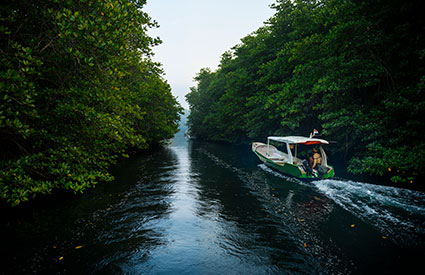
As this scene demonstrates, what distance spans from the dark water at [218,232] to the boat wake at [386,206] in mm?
39

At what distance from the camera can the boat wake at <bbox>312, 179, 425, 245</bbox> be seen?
6695 mm

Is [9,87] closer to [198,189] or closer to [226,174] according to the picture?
[198,189]

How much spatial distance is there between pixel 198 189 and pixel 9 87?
8.85 m

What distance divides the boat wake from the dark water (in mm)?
39

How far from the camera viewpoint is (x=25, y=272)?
455 centimetres

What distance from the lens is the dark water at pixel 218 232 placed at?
16.4 ft

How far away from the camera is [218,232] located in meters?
6.60

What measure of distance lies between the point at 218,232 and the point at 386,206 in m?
7.60

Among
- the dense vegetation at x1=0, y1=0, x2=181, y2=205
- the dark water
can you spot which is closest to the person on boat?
the dark water

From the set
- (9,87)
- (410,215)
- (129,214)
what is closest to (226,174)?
(129,214)

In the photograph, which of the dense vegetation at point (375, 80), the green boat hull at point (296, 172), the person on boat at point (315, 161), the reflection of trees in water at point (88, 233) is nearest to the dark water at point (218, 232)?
the reflection of trees in water at point (88, 233)

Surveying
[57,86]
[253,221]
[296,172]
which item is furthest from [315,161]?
[57,86]

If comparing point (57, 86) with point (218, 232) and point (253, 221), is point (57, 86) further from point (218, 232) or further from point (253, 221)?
point (253, 221)

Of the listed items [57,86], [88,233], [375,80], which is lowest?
[88,233]
